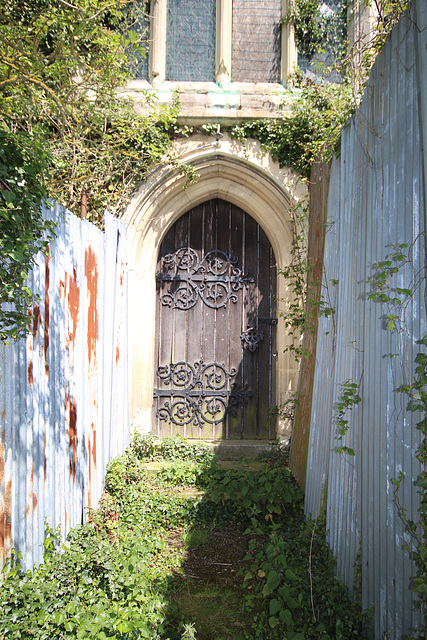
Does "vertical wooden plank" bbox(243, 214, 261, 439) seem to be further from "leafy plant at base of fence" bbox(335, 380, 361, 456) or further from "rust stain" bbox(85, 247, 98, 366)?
"leafy plant at base of fence" bbox(335, 380, 361, 456)

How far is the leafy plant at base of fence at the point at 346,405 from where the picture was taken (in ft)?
7.68

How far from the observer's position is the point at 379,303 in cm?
219

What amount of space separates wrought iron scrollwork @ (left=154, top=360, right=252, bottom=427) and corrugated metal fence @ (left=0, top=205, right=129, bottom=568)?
1018mm

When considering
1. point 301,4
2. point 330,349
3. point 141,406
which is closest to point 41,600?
point 330,349

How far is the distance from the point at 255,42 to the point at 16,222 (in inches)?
167

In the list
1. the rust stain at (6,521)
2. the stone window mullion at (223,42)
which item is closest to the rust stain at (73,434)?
the rust stain at (6,521)

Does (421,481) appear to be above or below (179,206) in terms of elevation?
below

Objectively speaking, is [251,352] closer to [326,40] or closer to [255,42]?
[255,42]

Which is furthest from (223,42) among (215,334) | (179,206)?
(215,334)

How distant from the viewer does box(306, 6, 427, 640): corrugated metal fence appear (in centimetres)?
195

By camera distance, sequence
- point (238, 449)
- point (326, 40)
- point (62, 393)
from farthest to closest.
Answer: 1. point (326, 40)
2. point (238, 449)
3. point (62, 393)

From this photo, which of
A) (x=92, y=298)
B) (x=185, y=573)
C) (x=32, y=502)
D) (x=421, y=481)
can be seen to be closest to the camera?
(x=421, y=481)

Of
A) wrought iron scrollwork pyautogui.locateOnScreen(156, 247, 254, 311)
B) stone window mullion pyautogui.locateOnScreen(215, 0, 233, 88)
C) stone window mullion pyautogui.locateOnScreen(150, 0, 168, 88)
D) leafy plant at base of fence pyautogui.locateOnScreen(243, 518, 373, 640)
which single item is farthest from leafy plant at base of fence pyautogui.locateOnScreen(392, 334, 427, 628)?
stone window mullion pyautogui.locateOnScreen(150, 0, 168, 88)

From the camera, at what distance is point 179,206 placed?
5164 mm
